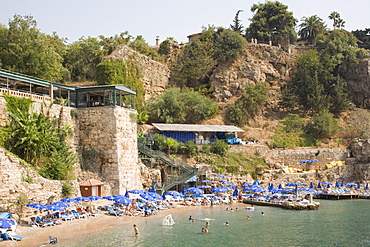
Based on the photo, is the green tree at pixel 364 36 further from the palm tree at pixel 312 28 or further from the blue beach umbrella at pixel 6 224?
the blue beach umbrella at pixel 6 224

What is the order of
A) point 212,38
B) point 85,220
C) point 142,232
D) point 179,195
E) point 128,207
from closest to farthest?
point 142,232 → point 85,220 → point 128,207 → point 179,195 → point 212,38

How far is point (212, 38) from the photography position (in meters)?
57.3

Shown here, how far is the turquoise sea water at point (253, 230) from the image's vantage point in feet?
69.9

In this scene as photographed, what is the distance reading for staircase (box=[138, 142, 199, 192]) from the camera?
116 ft

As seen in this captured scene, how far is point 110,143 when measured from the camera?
30922 millimetres

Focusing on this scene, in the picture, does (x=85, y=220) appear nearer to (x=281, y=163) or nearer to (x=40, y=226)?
(x=40, y=226)

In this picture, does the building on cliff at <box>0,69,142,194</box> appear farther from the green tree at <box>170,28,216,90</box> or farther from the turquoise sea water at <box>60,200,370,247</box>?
→ the green tree at <box>170,28,216,90</box>

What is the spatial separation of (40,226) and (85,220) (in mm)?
3162

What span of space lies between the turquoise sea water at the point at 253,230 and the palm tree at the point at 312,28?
41033 millimetres

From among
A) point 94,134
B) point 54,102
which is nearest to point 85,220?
point 94,134

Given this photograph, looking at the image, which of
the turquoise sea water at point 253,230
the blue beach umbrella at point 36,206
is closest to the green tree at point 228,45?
the turquoise sea water at point 253,230

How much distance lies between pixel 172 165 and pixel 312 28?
41521mm

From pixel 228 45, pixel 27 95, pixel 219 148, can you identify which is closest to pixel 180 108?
pixel 219 148

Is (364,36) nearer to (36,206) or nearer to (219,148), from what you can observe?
(219,148)
